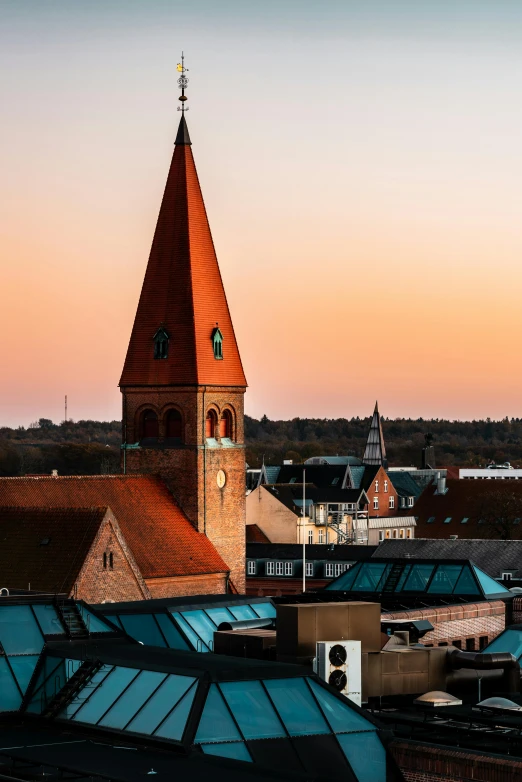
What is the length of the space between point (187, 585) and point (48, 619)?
115 feet

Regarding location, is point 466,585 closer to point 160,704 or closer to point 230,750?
point 160,704

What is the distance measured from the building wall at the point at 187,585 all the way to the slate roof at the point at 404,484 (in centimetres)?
9249

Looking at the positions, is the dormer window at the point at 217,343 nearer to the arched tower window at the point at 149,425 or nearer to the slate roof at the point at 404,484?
the arched tower window at the point at 149,425

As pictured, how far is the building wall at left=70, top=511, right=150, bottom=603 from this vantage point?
59281 mm

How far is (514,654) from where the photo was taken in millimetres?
38594

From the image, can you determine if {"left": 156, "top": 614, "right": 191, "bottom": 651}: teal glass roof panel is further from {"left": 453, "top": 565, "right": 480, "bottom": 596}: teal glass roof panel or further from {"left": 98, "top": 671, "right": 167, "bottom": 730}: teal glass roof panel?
{"left": 453, "top": 565, "right": 480, "bottom": 596}: teal glass roof panel

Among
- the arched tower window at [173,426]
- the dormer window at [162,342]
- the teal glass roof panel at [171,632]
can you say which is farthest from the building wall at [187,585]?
the teal glass roof panel at [171,632]

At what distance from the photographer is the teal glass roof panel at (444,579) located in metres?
58.0

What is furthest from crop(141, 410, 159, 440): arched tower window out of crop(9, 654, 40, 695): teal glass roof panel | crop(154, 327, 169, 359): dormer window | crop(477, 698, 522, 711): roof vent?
crop(477, 698, 522, 711): roof vent

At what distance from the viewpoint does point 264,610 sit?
48.9 meters

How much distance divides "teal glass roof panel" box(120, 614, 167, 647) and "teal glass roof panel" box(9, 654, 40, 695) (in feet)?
31.5

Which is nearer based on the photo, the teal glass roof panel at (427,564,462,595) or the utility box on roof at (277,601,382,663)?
the utility box on roof at (277,601,382,663)

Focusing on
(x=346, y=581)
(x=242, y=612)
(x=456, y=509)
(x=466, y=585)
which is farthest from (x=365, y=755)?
(x=456, y=509)

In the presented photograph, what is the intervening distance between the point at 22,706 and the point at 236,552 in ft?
143
